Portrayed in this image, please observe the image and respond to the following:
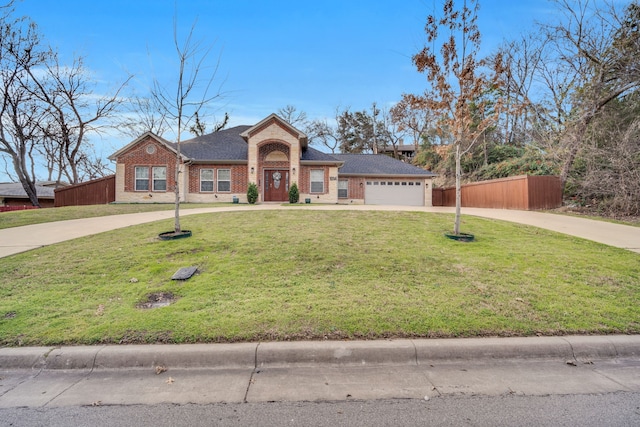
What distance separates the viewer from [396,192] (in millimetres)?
23906

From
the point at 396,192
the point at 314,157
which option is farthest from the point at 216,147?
the point at 396,192

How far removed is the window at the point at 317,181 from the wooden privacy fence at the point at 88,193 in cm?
1253

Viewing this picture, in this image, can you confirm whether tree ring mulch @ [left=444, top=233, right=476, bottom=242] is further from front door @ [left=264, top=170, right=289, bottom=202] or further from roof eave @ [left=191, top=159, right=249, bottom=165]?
roof eave @ [left=191, top=159, right=249, bottom=165]

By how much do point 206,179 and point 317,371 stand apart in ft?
63.5

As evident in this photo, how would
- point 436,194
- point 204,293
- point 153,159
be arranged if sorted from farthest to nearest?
point 436,194
point 153,159
point 204,293

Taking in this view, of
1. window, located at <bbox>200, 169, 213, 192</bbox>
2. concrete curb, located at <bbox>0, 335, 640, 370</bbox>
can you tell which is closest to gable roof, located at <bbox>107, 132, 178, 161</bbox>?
window, located at <bbox>200, 169, 213, 192</bbox>

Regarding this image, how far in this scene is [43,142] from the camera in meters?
26.3

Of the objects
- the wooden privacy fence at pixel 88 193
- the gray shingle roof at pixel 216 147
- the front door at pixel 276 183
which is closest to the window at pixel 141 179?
→ the wooden privacy fence at pixel 88 193

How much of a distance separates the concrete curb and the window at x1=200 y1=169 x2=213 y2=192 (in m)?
18.0

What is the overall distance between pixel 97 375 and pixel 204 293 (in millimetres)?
1664

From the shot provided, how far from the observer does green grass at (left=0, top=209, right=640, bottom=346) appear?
378 cm

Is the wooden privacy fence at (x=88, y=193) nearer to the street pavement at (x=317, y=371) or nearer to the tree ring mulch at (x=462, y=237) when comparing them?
the street pavement at (x=317, y=371)

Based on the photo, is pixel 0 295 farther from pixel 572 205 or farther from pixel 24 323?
pixel 572 205

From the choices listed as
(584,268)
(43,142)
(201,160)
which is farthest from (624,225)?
(43,142)
